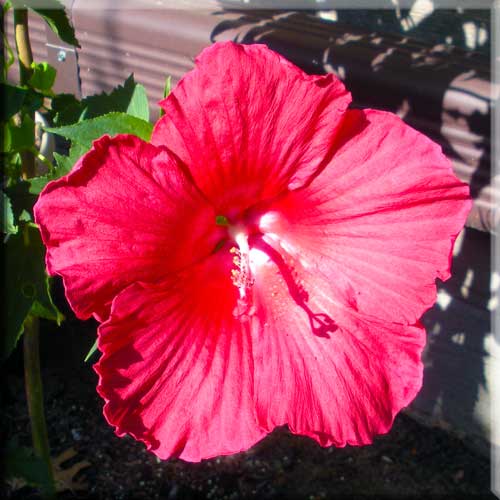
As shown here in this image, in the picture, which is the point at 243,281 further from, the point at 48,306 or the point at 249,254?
the point at 48,306

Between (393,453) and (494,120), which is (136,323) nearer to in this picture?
(494,120)

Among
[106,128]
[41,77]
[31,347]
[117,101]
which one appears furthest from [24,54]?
[31,347]

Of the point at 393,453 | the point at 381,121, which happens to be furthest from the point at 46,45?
the point at 393,453

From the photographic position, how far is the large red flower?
568 millimetres

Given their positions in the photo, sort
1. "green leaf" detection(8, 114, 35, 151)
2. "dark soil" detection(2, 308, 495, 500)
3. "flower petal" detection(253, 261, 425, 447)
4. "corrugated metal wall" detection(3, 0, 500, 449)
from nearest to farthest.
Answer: "flower petal" detection(253, 261, 425, 447)
"green leaf" detection(8, 114, 35, 151)
"corrugated metal wall" detection(3, 0, 500, 449)
"dark soil" detection(2, 308, 495, 500)

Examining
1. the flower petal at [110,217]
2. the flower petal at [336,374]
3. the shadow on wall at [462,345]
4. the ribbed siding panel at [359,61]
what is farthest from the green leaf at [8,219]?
the shadow on wall at [462,345]

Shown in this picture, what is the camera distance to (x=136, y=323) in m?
0.61

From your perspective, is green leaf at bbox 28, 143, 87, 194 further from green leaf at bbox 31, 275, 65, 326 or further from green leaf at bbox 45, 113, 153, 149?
green leaf at bbox 31, 275, 65, 326

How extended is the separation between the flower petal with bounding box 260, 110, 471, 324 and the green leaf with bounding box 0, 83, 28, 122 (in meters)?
0.39

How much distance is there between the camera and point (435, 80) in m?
1.13

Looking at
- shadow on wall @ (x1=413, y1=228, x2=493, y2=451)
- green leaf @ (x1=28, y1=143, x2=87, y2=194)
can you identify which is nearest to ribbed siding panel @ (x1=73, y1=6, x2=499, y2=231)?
shadow on wall @ (x1=413, y1=228, x2=493, y2=451)

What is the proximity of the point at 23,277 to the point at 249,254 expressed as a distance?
34cm

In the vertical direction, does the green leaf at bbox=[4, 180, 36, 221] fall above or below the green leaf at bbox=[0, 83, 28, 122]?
below

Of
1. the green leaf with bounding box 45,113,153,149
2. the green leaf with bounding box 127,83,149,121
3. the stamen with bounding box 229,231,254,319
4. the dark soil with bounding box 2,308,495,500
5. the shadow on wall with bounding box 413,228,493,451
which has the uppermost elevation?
the green leaf with bounding box 127,83,149,121
